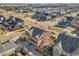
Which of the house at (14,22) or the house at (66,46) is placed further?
the house at (14,22)

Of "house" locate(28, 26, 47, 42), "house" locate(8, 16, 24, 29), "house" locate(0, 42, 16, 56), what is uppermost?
"house" locate(8, 16, 24, 29)

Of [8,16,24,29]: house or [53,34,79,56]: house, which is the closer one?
[53,34,79,56]: house

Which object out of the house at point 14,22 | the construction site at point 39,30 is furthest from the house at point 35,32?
the house at point 14,22

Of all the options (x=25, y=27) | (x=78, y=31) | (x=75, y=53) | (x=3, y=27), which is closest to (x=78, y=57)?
(x=75, y=53)

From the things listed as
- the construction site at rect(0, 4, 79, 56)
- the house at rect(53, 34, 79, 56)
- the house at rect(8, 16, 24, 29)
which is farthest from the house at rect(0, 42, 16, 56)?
the house at rect(53, 34, 79, 56)

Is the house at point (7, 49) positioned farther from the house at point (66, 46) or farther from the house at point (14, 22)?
the house at point (66, 46)

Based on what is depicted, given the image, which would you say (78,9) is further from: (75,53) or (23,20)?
(23,20)

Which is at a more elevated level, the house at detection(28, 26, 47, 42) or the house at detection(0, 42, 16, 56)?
the house at detection(28, 26, 47, 42)

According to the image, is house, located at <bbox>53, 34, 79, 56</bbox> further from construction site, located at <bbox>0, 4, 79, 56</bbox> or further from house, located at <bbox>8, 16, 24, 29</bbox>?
house, located at <bbox>8, 16, 24, 29</bbox>
